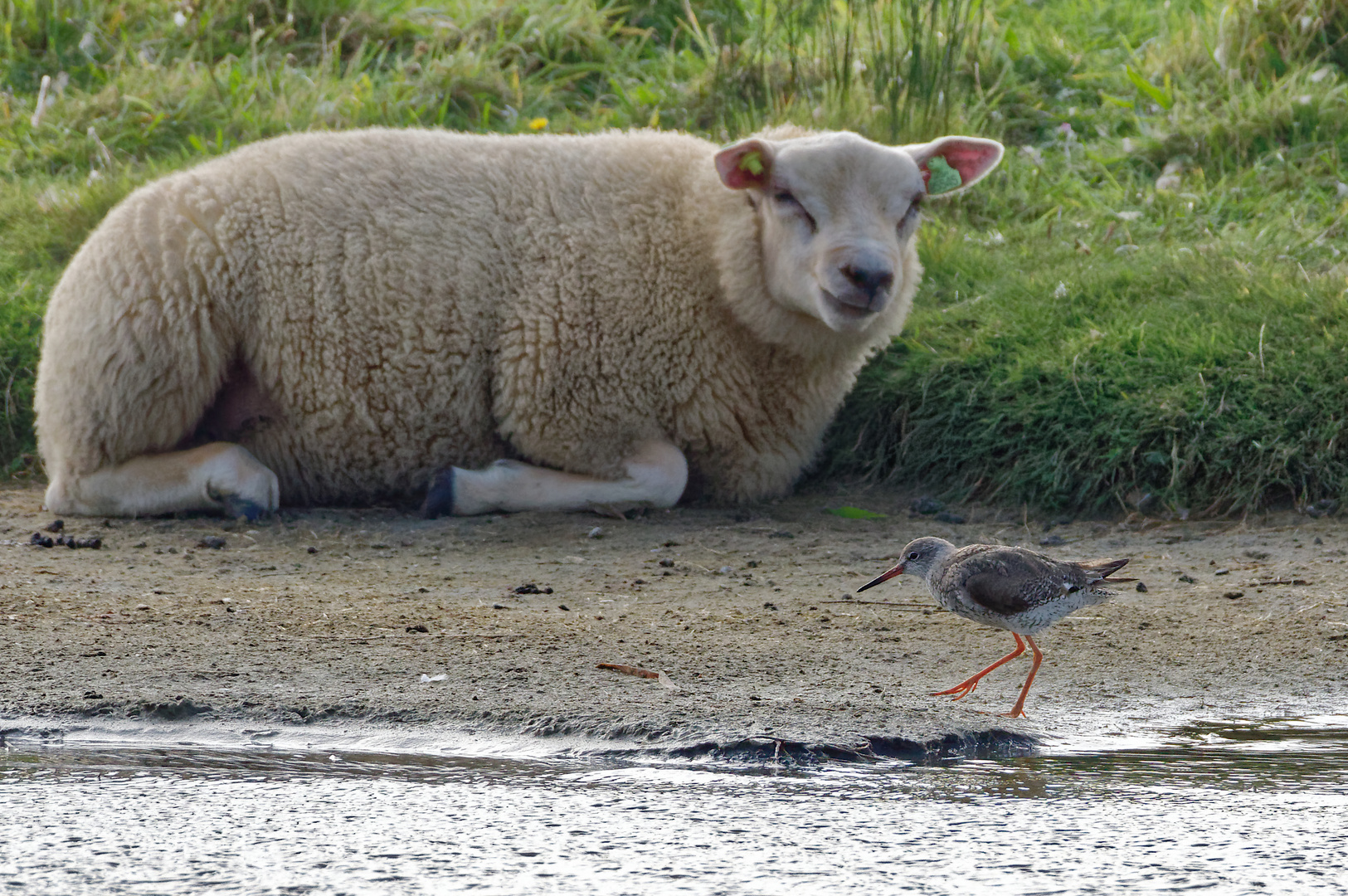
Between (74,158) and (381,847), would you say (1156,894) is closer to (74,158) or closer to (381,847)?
(381,847)

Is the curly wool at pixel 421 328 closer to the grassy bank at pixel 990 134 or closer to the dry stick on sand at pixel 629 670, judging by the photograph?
the grassy bank at pixel 990 134

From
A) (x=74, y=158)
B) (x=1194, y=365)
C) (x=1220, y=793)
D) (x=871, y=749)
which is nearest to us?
(x=1220, y=793)

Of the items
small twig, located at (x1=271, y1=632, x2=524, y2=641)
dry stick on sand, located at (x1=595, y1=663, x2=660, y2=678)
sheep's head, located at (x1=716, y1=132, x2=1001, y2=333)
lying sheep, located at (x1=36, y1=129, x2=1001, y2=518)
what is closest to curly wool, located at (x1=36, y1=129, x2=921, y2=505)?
lying sheep, located at (x1=36, y1=129, x2=1001, y2=518)

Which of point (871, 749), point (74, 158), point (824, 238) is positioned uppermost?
point (74, 158)

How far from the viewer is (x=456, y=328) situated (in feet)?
17.1

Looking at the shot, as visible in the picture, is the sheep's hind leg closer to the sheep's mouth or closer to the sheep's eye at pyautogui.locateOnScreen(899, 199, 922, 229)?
the sheep's mouth

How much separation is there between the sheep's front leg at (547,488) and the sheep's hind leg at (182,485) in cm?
55

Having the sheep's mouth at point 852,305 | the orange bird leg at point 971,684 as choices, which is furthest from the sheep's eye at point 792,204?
the orange bird leg at point 971,684

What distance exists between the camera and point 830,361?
5414 millimetres

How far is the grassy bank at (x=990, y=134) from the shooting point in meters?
5.23

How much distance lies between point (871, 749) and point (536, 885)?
81 centimetres

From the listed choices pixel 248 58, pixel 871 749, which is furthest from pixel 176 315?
pixel 248 58

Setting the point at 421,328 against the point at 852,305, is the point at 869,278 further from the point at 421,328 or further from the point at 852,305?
the point at 421,328

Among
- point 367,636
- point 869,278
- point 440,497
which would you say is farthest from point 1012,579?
point 440,497
